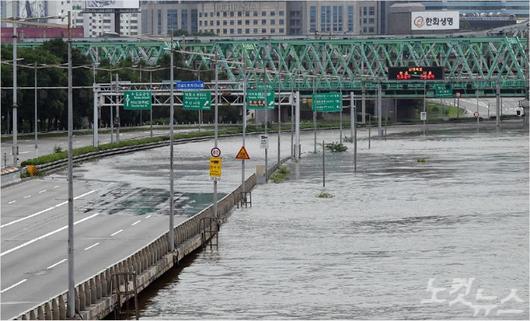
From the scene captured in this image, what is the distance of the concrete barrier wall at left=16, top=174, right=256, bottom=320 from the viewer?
44438mm

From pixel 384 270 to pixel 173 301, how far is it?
1197 centimetres

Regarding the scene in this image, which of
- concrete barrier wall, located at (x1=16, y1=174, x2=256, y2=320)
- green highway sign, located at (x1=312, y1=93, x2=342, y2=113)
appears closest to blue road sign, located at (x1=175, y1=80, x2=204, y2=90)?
green highway sign, located at (x1=312, y1=93, x2=342, y2=113)

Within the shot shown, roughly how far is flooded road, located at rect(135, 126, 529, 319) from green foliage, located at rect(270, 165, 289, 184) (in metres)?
1.88

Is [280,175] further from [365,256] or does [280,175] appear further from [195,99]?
[365,256]

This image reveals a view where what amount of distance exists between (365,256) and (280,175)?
51144 mm

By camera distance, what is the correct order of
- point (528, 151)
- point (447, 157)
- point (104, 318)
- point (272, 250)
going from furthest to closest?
point (528, 151), point (447, 157), point (272, 250), point (104, 318)

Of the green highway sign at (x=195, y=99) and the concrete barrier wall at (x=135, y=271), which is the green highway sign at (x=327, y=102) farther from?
the concrete barrier wall at (x=135, y=271)

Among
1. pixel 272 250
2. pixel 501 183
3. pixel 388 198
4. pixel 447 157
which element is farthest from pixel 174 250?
pixel 447 157

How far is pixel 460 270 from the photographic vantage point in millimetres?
62844

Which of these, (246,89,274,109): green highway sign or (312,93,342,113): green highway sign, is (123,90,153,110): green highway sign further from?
(312,93,342,113): green highway sign

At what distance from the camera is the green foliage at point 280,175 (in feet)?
379

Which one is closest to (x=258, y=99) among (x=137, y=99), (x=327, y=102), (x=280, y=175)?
(x=327, y=102)

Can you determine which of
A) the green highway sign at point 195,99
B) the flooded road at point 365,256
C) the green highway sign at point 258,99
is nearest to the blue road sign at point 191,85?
the green highway sign at point 195,99

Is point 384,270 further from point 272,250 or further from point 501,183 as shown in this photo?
point 501,183
